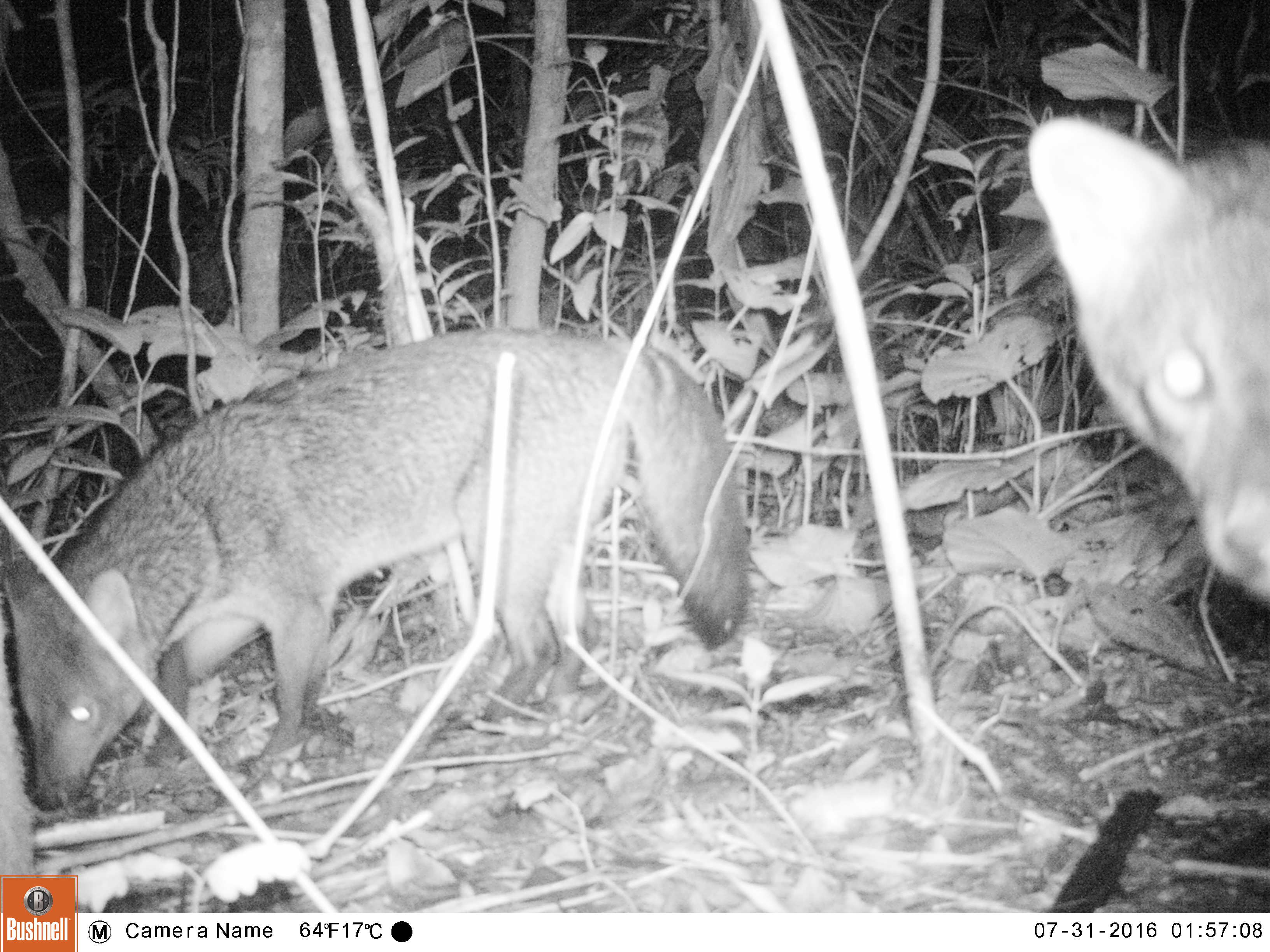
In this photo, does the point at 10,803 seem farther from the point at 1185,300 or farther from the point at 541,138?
the point at 541,138

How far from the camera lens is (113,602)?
279cm

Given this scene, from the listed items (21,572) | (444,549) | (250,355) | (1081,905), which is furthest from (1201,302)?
(21,572)

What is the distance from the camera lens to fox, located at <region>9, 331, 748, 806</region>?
300 centimetres

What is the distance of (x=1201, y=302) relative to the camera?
1636 mm

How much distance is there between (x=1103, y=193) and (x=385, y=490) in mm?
2317

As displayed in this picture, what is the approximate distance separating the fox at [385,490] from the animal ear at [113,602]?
0.11 m

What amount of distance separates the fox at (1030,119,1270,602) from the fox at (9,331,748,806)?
1383 mm

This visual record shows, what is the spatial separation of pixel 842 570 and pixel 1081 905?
1418mm
